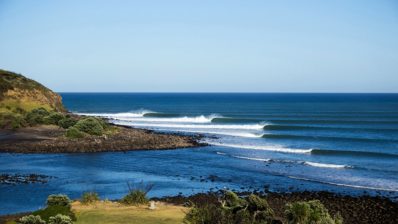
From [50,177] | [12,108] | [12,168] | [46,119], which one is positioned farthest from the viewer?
[12,108]

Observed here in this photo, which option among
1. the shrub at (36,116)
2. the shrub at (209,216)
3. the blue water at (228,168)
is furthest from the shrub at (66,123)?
the shrub at (209,216)

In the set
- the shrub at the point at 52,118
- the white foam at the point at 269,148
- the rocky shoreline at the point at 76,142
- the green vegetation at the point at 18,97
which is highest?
the green vegetation at the point at 18,97

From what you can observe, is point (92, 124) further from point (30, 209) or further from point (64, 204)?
point (64, 204)

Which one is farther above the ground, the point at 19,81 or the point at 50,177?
the point at 19,81

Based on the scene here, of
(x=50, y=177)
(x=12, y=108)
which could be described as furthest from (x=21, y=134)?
(x=50, y=177)

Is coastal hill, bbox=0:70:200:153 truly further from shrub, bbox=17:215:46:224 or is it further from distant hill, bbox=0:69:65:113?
shrub, bbox=17:215:46:224

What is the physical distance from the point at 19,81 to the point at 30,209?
5509 centimetres

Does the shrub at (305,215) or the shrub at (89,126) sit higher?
the shrub at (89,126)

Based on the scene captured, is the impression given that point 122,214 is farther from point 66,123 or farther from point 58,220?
point 66,123

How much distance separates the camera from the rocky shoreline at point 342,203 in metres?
24.4

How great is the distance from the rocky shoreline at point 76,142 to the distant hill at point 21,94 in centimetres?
995

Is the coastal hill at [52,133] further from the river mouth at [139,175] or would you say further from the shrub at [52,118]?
the river mouth at [139,175]

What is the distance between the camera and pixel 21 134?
174 feet

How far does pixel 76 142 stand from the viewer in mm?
48594
